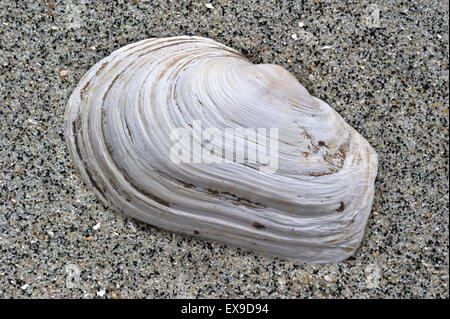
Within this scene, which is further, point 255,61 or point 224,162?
point 255,61

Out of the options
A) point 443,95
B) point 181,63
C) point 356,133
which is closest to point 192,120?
point 181,63

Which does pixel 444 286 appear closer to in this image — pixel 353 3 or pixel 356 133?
pixel 356 133

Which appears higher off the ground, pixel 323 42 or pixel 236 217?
pixel 323 42

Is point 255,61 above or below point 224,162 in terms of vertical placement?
above
